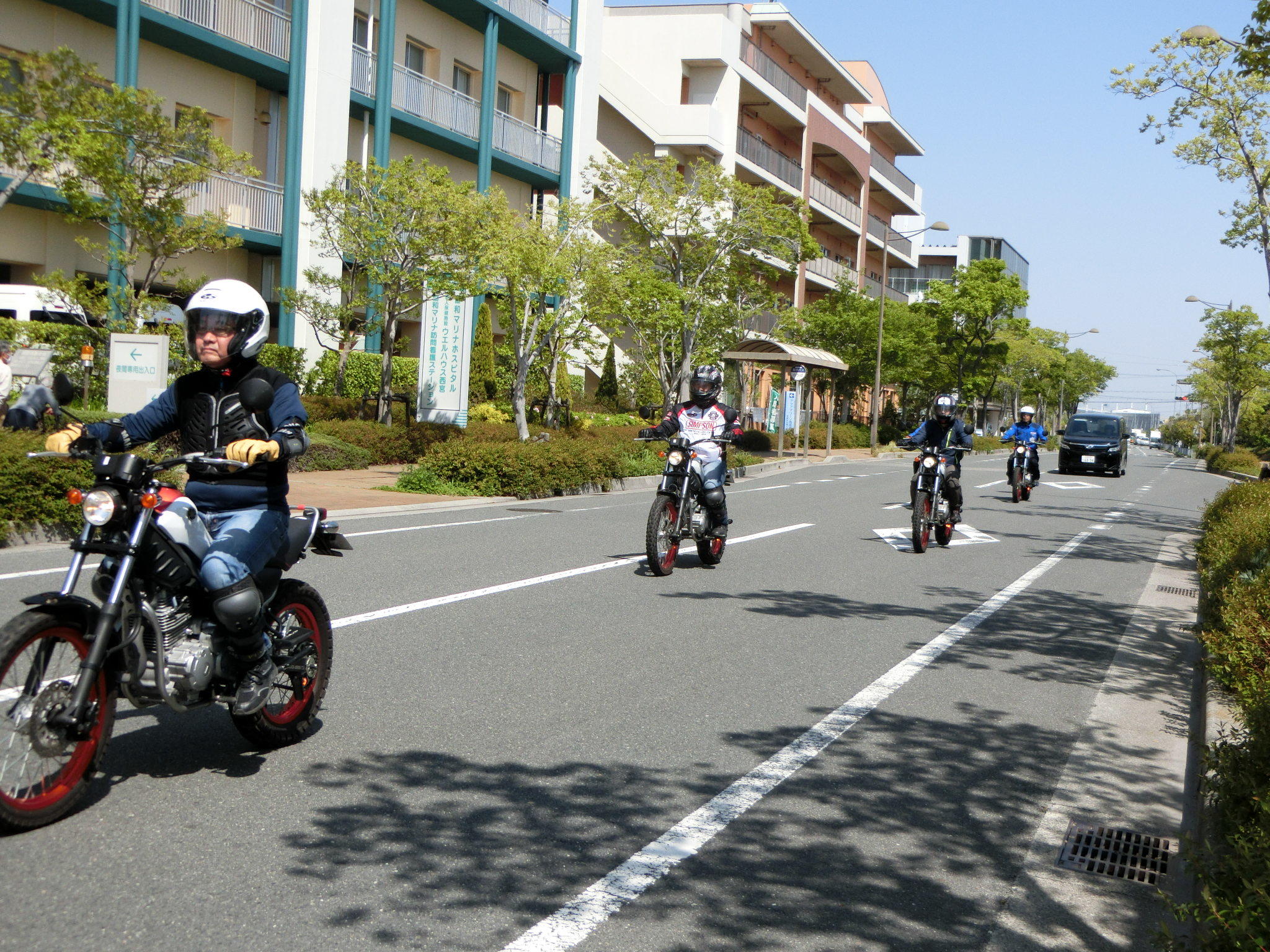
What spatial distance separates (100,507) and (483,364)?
2792 centimetres

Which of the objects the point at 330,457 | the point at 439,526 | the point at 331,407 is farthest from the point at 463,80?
the point at 439,526

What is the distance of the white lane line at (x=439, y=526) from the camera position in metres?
12.7

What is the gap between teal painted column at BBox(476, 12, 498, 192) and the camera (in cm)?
3138

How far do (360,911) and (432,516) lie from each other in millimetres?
11738

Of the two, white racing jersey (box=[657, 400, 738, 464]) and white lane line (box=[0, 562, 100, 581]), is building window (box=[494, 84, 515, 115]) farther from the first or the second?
white lane line (box=[0, 562, 100, 581])

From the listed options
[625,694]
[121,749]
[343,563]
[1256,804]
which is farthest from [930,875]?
[343,563]

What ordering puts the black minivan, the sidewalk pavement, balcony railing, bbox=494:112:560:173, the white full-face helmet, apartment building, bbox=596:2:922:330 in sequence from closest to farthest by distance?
the white full-face helmet < the sidewalk pavement < balcony railing, bbox=494:112:560:173 < the black minivan < apartment building, bbox=596:2:922:330

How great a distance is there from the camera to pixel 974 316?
58.3 meters

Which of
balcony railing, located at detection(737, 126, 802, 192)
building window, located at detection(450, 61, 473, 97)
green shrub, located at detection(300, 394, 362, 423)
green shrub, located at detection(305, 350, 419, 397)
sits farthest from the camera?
balcony railing, located at detection(737, 126, 802, 192)

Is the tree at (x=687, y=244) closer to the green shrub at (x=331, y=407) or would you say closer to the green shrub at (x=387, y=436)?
the green shrub at (x=331, y=407)

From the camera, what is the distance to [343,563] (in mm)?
10383

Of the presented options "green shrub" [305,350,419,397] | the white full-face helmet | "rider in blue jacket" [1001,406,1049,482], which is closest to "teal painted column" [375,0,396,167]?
"green shrub" [305,350,419,397]

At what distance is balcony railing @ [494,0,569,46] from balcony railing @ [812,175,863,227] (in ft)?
82.2

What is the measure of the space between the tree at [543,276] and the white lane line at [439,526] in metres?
8.69
